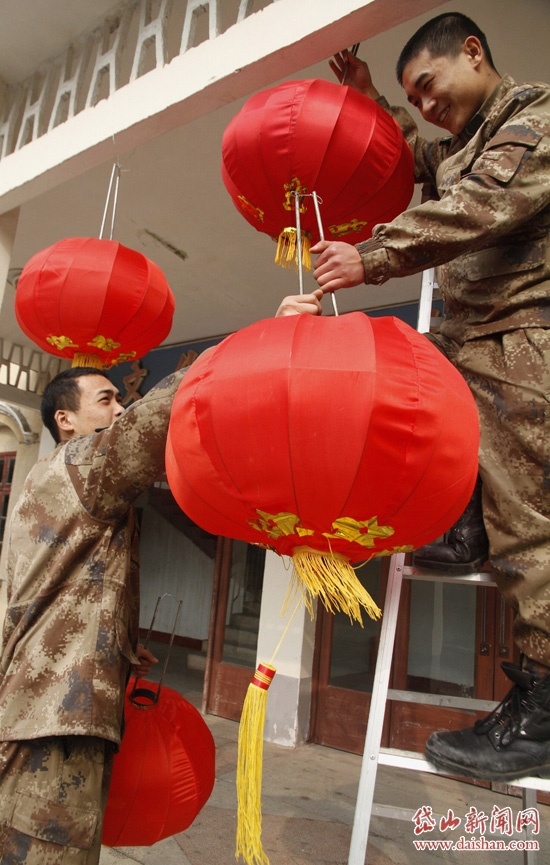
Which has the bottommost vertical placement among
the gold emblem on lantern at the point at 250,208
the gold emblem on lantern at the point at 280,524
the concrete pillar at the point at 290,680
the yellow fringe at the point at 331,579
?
the concrete pillar at the point at 290,680

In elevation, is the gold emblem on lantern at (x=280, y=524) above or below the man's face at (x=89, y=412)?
below

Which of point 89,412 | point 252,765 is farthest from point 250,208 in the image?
point 252,765

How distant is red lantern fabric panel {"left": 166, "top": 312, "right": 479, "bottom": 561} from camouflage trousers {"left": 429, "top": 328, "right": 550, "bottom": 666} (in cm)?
38

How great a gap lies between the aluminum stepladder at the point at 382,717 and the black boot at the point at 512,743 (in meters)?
0.04

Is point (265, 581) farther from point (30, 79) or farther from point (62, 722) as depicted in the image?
point (30, 79)

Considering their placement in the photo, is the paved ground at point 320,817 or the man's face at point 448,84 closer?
the man's face at point 448,84

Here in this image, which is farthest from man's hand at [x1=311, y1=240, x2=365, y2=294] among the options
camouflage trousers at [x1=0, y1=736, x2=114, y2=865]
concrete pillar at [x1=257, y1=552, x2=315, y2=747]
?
concrete pillar at [x1=257, y1=552, x2=315, y2=747]

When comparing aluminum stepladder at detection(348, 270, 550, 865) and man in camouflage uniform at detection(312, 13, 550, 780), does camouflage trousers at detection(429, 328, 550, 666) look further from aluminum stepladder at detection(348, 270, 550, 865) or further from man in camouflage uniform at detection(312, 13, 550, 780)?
aluminum stepladder at detection(348, 270, 550, 865)

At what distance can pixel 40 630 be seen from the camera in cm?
155

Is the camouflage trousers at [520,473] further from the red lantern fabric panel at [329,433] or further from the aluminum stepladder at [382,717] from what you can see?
the red lantern fabric panel at [329,433]

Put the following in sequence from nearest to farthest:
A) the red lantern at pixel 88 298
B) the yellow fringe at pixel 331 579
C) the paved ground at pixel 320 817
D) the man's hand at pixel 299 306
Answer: the yellow fringe at pixel 331 579, the man's hand at pixel 299 306, the red lantern at pixel 88 298, the paved ground at pixel 320 817

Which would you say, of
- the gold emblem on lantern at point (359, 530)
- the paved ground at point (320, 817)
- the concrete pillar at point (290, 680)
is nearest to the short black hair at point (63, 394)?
the gold emblem on lantern at point (359, 530)

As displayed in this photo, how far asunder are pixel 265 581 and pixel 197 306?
7.81 feet

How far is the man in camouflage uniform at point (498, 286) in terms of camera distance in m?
1.14
